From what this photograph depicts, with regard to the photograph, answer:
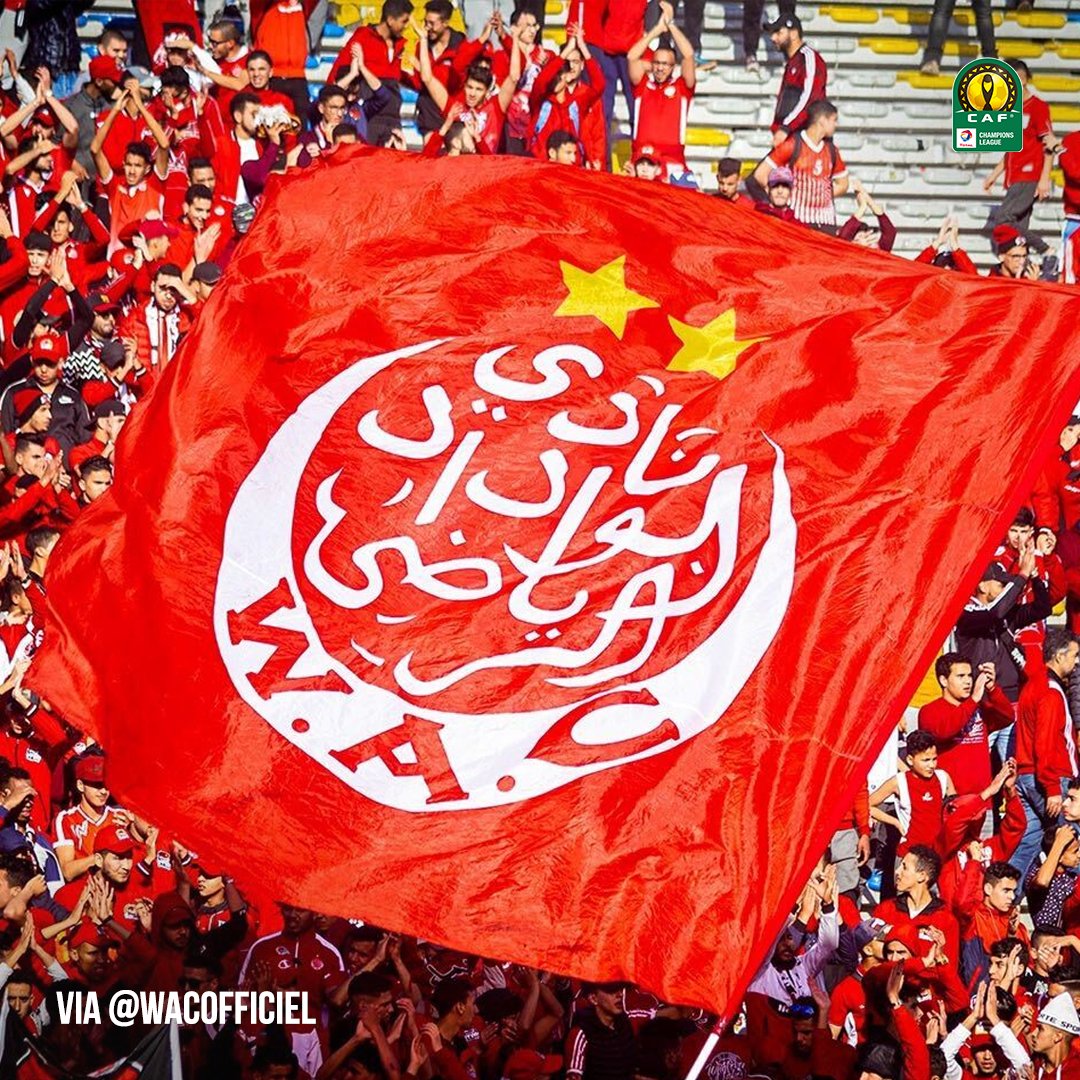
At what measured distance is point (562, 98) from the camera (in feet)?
40.5

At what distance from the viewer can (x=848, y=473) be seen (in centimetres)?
526

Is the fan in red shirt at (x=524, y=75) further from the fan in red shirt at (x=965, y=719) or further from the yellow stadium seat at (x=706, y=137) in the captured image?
the fan in red shirt at (x=965, y=719)

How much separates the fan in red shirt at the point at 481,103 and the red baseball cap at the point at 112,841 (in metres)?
4.69

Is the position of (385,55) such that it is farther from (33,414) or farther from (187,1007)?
(187,1007)

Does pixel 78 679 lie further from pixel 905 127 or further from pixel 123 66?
pixel 905 127

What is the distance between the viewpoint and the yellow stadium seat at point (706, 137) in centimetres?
1307

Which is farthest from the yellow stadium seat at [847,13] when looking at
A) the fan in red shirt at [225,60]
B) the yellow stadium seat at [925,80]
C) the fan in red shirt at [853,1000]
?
the fan in red shirt at [853,1000]

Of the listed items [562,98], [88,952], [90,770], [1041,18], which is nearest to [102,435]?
[90,770]

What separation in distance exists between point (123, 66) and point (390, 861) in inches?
340

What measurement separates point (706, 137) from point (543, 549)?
8.17 metres

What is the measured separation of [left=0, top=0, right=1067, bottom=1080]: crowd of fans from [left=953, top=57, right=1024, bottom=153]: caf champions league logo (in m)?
0.12

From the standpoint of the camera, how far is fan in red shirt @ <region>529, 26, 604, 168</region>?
40.3 ft

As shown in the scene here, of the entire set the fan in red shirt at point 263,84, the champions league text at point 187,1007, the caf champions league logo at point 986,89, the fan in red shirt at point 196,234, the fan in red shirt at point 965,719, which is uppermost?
the fan in red shirt at point 263,84

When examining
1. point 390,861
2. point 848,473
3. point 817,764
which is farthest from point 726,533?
point 390,861
